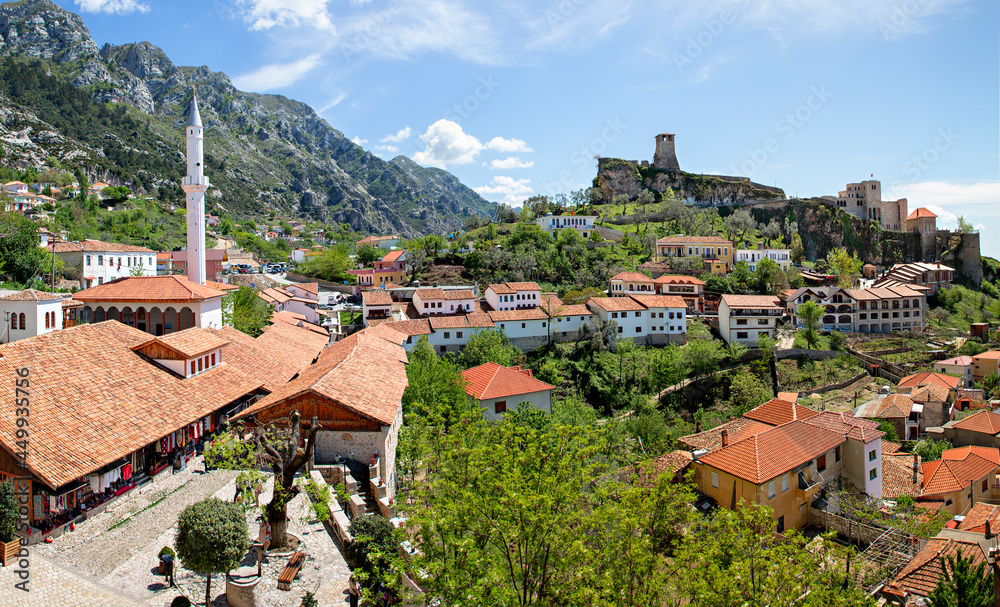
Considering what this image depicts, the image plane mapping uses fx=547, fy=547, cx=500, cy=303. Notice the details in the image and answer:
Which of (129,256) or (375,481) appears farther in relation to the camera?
(129,256)

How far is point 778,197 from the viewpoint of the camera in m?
103

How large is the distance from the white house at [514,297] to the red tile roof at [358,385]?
→ 26.4 m

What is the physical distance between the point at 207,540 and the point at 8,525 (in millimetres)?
4800

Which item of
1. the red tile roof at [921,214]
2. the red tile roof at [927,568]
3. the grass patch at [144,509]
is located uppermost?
the red tile roof at [921,214]

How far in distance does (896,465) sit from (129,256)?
59.2 metres

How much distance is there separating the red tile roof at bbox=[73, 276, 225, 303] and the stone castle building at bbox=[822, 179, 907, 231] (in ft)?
337

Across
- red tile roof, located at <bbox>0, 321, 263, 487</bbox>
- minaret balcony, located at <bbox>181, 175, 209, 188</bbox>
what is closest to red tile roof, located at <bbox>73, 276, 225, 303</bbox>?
red tile roof, located at <bbox>0, 321, 263, 487</bbox>

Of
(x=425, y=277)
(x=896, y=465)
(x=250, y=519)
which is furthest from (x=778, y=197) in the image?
(x=250, y=519)

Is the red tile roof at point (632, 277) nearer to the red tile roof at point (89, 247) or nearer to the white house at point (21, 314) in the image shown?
the red tile roof at point (89, 247)

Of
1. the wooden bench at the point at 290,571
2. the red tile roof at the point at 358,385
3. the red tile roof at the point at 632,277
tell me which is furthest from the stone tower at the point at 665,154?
the wooden bench at the point at 290,571

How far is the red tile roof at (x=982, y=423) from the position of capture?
3284cm

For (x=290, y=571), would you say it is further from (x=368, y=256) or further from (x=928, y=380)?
(x=368, y=256)

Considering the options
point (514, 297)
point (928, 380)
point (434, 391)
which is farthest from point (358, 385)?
point (928, 380)

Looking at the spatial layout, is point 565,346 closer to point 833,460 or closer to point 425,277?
point 425,277
